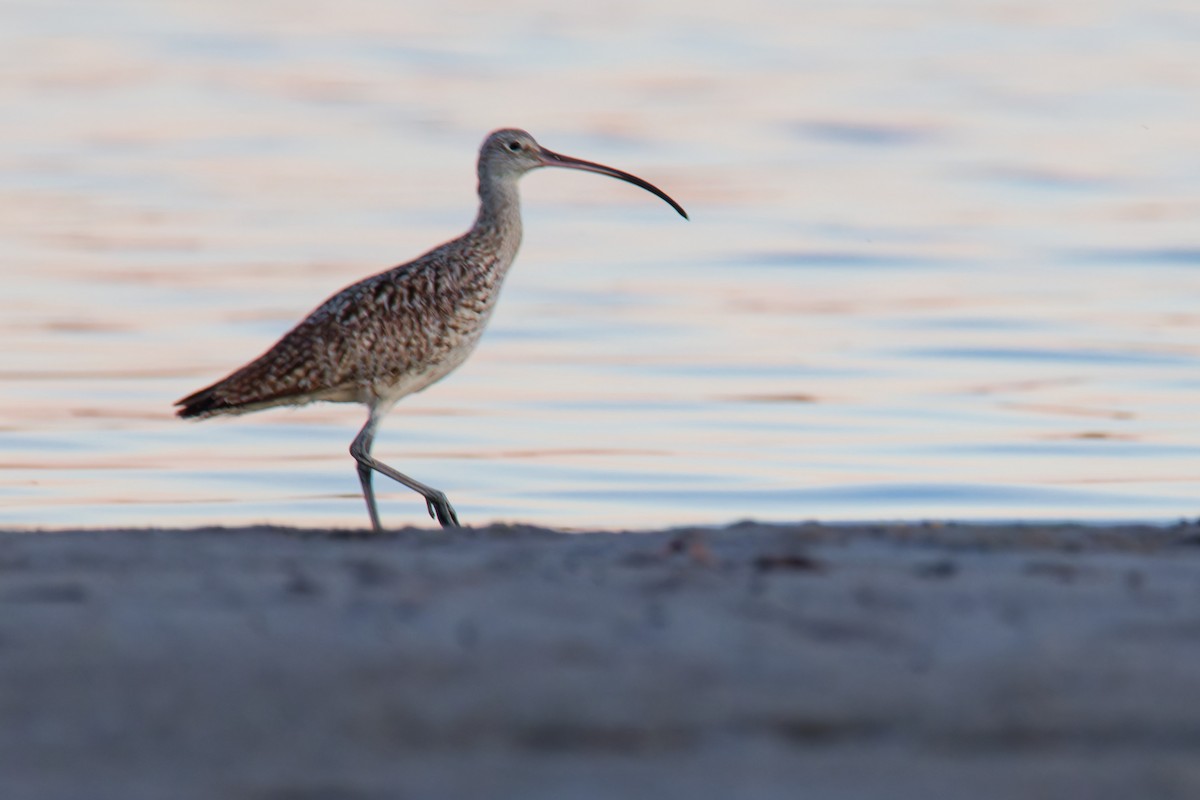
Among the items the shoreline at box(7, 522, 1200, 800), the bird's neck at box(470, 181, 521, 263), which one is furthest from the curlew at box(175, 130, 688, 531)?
the shoreline at box(7, 522, 1200, 800)

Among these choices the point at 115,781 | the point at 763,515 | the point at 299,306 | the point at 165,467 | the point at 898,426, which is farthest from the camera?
the point at 299,306

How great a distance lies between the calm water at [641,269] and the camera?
1205 centimetres

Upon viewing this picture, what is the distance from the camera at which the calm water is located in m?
12.0

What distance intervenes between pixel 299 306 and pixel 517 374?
100 inches

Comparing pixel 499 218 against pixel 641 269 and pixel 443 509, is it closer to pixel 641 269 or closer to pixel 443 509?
pixel 443 509

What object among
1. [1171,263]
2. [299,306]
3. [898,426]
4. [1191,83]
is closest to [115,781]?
[898,426]

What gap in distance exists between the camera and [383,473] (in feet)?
32.7

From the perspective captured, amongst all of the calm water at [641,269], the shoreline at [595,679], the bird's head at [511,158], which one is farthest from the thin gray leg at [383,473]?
the shoreline at [595,679]

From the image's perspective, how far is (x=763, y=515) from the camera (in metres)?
10.9

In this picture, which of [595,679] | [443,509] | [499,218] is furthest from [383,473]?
[595,679]

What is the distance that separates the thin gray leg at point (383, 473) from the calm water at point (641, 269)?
82 cm

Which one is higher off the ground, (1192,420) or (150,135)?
(150,135)

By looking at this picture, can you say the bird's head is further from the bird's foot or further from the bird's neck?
the bird's foot

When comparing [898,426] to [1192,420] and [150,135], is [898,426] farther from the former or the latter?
[150,135]
